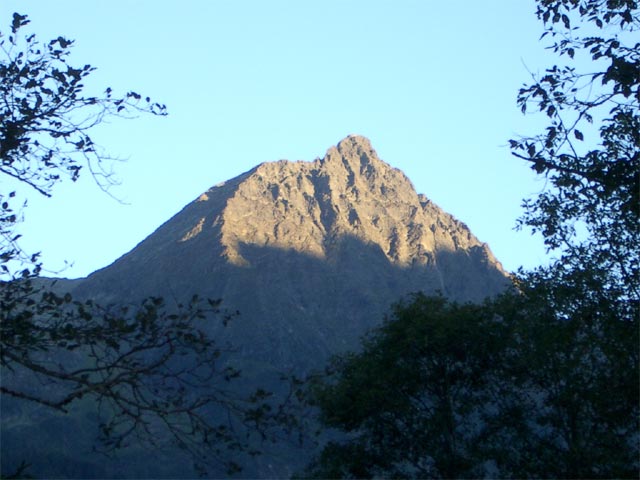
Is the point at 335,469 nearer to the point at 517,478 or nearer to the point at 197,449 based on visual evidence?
the point at 517,478

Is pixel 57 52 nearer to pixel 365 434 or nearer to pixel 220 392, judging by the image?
pixel 220 392

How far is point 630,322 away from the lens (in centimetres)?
1856

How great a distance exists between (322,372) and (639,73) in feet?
24.5

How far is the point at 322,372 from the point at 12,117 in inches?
227

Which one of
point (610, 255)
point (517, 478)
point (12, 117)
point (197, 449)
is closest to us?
point (197, 449)

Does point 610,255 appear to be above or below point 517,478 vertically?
above

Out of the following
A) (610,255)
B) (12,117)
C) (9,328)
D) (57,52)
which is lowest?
(610,255)

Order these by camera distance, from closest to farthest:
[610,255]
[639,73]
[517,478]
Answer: [639,73] → [610,255] → [517,478]

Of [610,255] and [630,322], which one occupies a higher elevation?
[610,255]

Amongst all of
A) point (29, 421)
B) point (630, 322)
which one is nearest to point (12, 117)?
point (630, 322)

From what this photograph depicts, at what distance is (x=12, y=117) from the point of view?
43.1 ft

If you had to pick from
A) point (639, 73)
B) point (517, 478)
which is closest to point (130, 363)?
point (639, 73)

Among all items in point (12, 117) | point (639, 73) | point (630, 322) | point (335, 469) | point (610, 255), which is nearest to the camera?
point (12, 117)

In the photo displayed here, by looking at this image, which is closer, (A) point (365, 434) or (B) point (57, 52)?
(B) point (57, 52)
